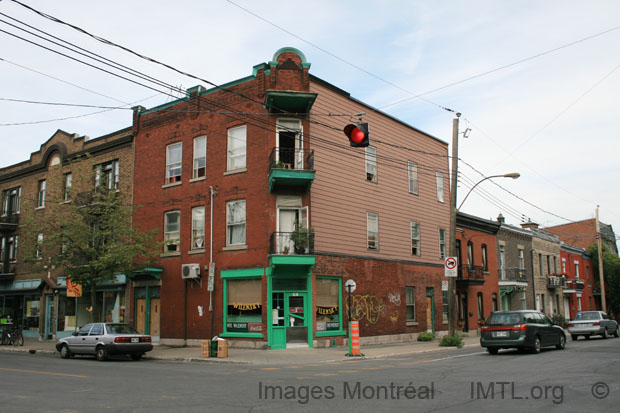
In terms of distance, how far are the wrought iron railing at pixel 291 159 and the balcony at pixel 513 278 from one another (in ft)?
67.5

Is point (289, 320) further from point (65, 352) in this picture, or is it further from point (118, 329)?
point (65, 352)

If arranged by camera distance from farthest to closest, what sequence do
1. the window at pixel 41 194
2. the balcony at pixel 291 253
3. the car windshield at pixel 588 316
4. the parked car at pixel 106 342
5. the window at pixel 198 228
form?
the window at pixel 41 194, the car windshield at pixel 588 316, the window at pixel 198 228, the balcony at pixel 291 253, the parked car at pixel 106 342

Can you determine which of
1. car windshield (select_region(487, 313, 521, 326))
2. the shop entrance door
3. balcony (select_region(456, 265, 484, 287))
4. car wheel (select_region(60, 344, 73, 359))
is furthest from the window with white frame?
car windshield (select_region(487, 313, 521, 326))

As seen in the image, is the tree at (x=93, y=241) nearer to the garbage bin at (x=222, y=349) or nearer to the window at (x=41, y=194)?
the garbage bin at (x=222, y=349)

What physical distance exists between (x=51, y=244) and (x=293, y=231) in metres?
10.6

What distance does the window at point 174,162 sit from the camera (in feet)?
89.1

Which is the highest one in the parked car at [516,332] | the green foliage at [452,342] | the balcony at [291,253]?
the balcony at [291,253]

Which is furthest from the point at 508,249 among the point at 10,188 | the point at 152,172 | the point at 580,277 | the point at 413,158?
the point at 10,188

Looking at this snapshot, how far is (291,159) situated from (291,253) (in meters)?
4.17

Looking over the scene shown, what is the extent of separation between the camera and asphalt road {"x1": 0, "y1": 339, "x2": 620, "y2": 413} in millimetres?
8938

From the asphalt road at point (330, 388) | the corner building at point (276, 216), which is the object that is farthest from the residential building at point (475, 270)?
the asphalt road at point (330, 388)

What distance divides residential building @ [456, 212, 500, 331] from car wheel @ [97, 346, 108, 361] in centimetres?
2068

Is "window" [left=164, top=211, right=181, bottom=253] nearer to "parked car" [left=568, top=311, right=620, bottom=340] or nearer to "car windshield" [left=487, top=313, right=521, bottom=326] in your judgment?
"car windshield" [left=487, top=313, right=521, bottom=326]

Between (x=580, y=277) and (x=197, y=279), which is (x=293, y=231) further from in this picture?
(x=580, y=277)
